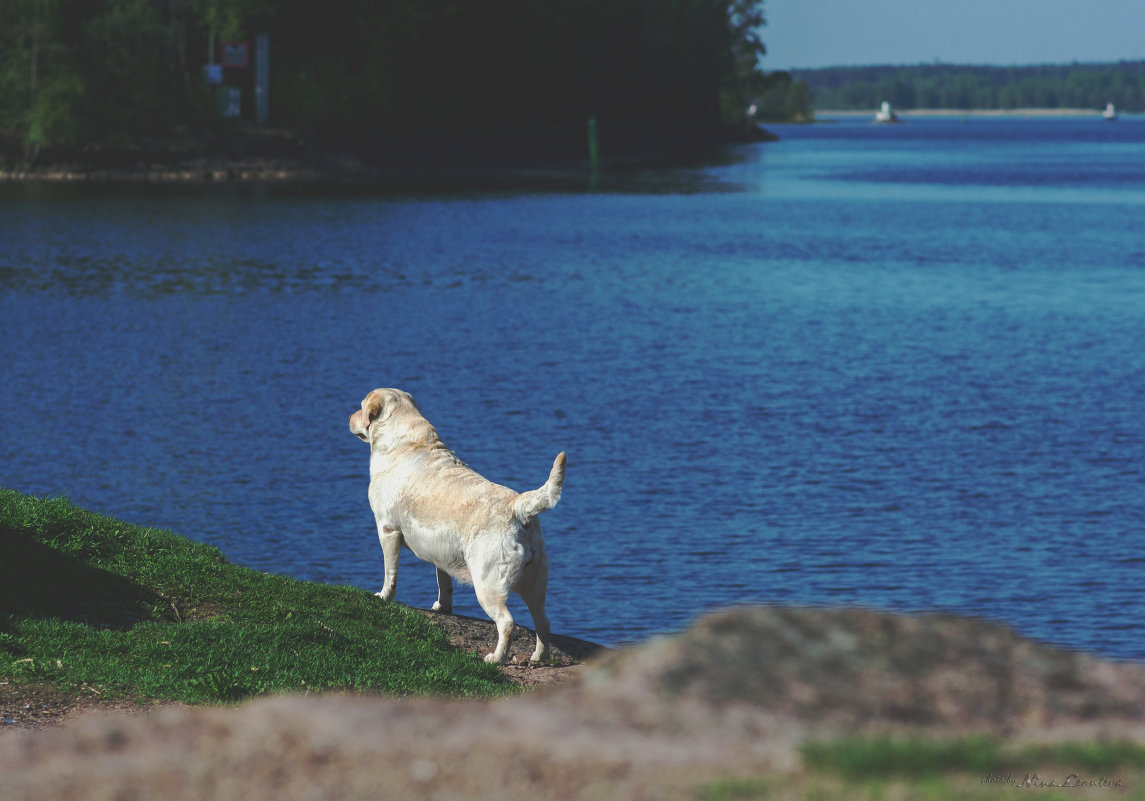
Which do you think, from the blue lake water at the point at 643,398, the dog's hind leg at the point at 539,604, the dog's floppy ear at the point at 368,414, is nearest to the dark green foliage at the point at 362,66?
the blue lake water at the point at 643,398

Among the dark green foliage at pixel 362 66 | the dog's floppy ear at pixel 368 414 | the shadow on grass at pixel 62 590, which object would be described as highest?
the dark green foliage at pixel 362 66

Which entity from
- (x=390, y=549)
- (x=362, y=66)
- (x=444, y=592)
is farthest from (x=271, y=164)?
(x=390, y=549)

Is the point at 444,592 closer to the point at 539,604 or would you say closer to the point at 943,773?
the point at 539,604

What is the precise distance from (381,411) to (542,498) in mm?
2641

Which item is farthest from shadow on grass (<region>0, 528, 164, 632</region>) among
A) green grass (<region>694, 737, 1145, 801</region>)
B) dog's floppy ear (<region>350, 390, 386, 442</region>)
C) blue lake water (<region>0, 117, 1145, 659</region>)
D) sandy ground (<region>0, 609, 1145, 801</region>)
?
green grass (<region>694, 737, 1145, 801</region>)

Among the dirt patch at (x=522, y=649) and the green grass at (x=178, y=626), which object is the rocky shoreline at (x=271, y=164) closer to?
the green grass at (x=178, y=626)

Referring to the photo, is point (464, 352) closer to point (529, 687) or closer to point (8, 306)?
point (8, 306)

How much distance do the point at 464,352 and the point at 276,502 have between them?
45.5 feet

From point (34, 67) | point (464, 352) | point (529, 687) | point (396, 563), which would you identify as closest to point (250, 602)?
point (396, 563)

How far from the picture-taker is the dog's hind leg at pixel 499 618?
11.0 metres

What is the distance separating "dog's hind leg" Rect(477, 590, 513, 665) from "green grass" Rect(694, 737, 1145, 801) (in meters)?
6.34

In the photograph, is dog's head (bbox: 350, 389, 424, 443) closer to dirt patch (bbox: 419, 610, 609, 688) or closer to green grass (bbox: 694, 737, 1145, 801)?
dirt patch (bbox: 419, 610, 609, 688)

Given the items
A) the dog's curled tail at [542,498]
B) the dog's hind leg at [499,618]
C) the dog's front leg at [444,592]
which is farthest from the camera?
the dog's front leg at [444,592]

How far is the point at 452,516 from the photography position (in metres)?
11.3
